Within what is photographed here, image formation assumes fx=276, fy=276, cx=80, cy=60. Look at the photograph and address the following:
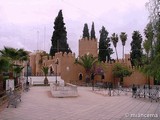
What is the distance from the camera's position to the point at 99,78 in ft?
148

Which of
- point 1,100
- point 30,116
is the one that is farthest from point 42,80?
point 30,116

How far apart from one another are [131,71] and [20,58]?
2417 centimetres

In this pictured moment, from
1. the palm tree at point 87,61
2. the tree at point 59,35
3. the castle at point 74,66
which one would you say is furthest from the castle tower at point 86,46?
the palm tree at point 87,61

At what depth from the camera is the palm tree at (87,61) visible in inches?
1604

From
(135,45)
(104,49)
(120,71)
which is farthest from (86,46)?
(135,45)

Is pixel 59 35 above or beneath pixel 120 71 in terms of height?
above

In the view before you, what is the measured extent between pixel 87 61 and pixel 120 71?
656 centimetres

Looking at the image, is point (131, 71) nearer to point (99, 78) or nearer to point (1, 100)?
point (99, 78)

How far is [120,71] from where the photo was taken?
145 ft

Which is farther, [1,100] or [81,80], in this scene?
[81,80]

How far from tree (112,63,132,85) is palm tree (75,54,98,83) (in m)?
5.27

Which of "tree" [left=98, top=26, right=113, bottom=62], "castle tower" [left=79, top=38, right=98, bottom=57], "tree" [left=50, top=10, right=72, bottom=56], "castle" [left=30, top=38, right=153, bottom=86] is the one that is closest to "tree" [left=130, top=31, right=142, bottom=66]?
"castle" [left=30, top=38, right=153, bottom=86]

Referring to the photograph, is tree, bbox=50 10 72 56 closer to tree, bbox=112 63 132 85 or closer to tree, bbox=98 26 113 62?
tree, bbox=98 26 113 62

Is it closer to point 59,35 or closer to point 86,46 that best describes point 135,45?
point 86,46
